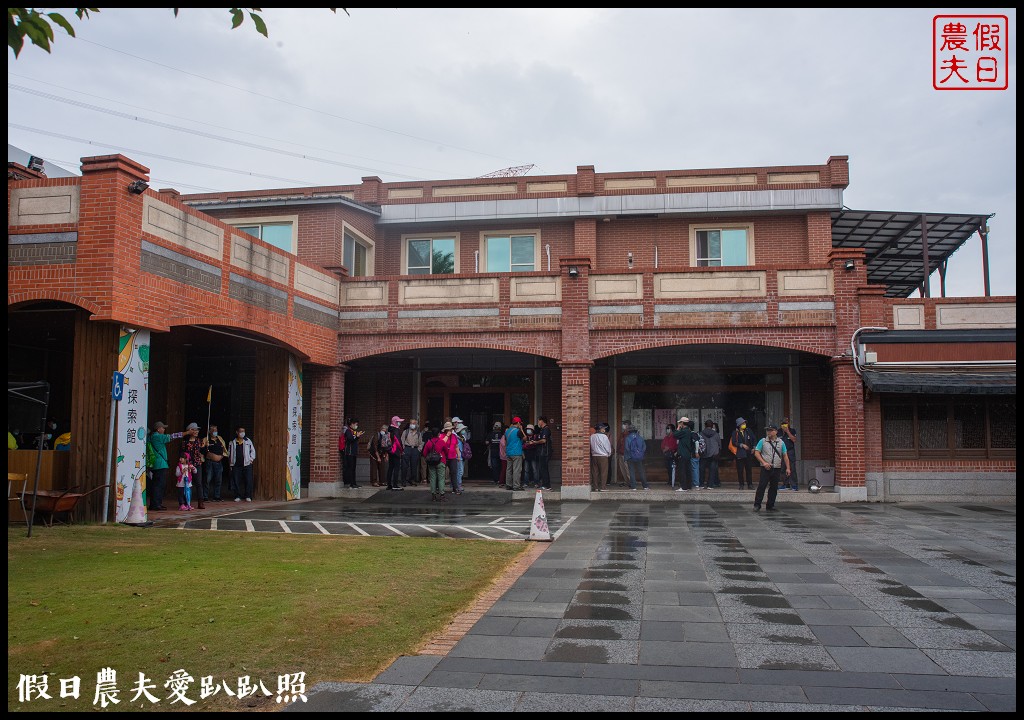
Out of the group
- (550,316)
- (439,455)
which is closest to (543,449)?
(439,455)

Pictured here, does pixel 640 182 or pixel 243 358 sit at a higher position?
pixel 640 182

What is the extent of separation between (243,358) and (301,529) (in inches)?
398

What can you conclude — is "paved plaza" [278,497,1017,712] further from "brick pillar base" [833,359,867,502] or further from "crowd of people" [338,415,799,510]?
"crowd of people" [338,415,799,510]

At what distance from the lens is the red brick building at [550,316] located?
519 inches

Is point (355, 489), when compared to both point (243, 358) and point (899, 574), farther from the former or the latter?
point (899, 574)

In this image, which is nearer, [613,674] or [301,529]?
[613,674]

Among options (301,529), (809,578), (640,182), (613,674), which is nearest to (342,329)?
(301,529)

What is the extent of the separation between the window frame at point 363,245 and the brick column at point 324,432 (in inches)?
107

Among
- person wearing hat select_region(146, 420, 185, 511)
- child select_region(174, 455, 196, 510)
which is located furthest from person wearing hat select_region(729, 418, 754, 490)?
person wearing hat select_region(146, 420, 185, 511)

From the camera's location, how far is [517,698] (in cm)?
464

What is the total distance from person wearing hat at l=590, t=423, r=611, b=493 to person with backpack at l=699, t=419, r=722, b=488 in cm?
239

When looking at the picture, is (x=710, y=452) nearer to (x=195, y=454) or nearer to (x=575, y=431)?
(x=575, y=431)

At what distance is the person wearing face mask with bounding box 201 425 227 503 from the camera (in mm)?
16078

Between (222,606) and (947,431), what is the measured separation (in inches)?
664
